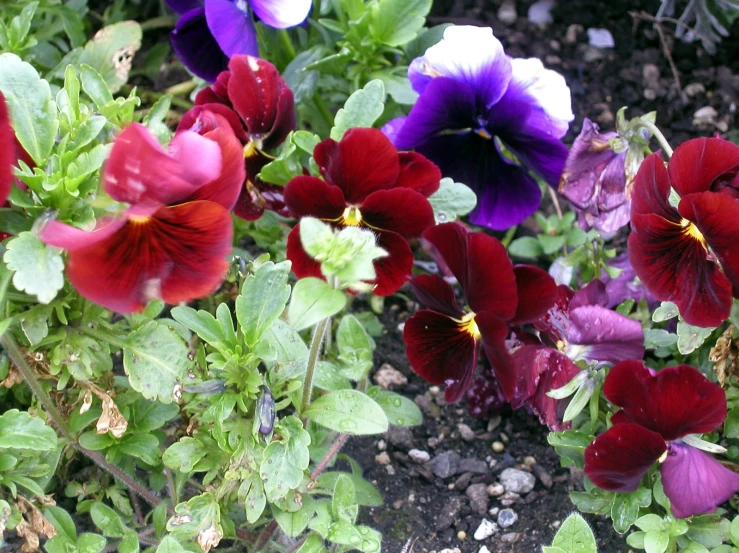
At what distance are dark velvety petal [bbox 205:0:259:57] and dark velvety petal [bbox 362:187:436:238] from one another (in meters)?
0.51

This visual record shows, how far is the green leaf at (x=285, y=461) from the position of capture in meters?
1.26

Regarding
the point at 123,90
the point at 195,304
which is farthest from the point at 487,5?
the point at 195,304

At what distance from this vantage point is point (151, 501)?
156 cm

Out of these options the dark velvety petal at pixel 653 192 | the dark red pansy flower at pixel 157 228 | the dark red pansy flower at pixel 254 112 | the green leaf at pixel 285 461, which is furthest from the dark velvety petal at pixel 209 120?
the dark velvety petal at pixel 653 192

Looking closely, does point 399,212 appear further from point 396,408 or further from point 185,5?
point 185,5

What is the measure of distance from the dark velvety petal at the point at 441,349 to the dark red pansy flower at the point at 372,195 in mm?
88

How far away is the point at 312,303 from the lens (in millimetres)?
1101

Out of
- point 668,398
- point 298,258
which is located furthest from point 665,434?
point 298,258

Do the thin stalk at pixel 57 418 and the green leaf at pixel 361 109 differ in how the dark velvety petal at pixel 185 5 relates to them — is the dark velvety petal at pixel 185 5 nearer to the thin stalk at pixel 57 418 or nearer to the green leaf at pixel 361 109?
the green leaf at pixel 361 109

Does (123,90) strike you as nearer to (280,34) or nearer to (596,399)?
(280,34)

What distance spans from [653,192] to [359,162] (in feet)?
1.50

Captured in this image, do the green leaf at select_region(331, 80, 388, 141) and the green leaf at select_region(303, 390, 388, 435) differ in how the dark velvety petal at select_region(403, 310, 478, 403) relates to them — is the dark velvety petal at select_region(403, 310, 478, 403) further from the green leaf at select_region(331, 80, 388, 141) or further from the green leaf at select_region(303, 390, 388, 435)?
the green leaf at select_region(331, 80, 388, 141)

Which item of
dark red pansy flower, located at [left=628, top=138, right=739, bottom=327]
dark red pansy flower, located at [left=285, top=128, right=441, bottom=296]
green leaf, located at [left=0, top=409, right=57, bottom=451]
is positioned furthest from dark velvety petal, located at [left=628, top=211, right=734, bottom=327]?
green leaf, located at [left=0, top=409, right=57, bottom=451]

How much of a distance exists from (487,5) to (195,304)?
1266 mm
